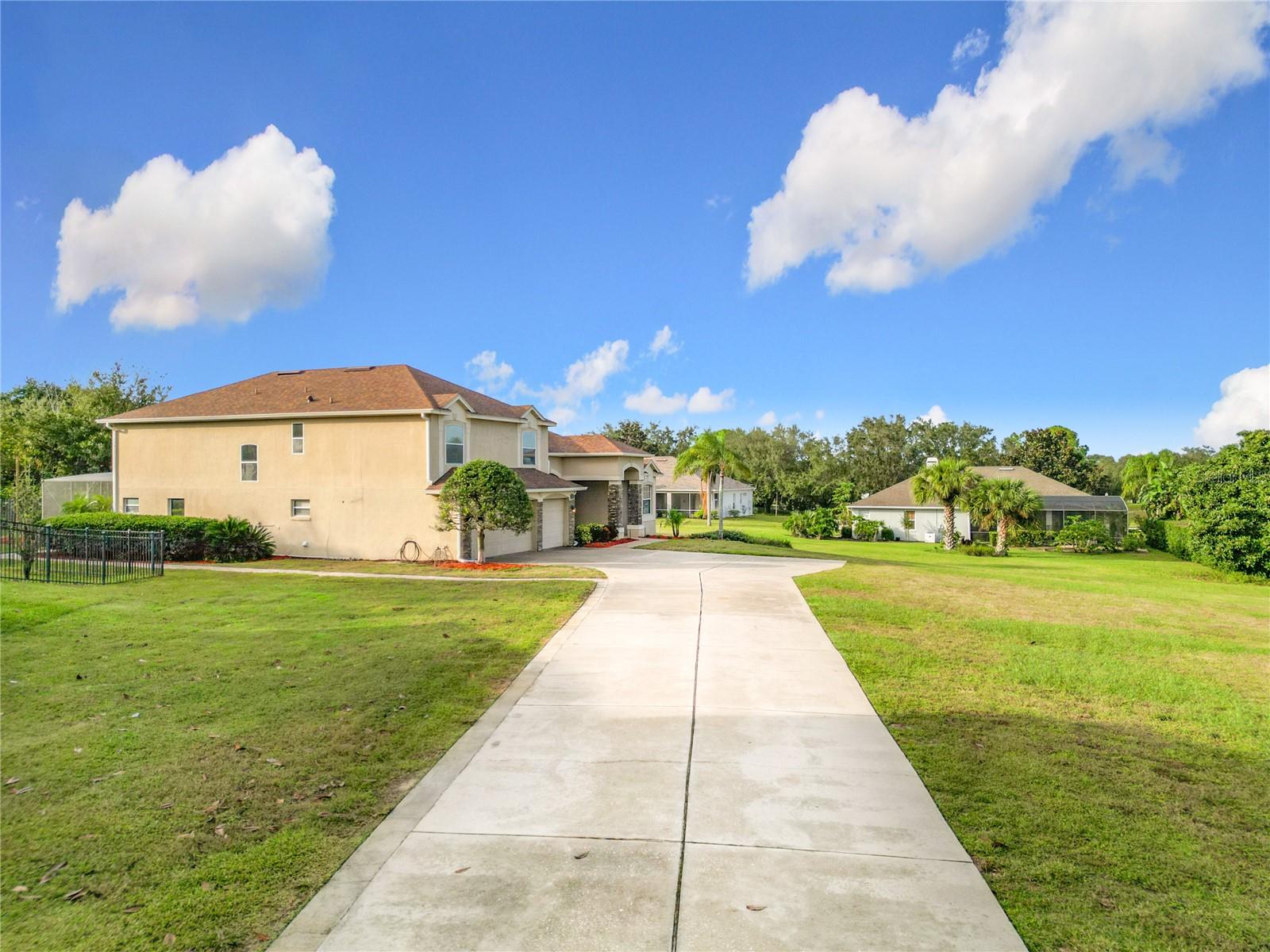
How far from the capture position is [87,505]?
25375 millimetres

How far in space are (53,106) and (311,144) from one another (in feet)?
22.2

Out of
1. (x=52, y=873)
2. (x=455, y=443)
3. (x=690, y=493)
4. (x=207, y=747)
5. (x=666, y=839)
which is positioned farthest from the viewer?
(x=690, y=493)

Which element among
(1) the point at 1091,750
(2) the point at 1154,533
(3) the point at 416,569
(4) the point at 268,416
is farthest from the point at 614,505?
(2) the point at 1154,533

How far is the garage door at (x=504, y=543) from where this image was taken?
77.6 feet

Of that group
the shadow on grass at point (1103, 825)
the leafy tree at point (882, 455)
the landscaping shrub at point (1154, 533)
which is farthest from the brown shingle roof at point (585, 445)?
the leafy tree at point (882, 455)

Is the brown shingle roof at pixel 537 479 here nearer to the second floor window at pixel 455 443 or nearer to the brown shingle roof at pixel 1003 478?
the second floor window at pixel 455 443

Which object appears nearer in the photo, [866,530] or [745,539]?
[745,539]

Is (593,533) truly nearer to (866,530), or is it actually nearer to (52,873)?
(866,530)

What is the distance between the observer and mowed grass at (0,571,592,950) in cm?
381

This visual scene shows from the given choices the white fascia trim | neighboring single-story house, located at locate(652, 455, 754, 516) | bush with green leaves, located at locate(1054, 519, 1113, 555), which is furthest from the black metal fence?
bush with green leaves, located at locate(1054, 519, 1113, 555)

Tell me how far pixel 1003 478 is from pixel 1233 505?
1815 cm

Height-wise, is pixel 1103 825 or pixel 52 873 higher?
pixel 52 873

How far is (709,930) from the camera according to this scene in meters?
3.51

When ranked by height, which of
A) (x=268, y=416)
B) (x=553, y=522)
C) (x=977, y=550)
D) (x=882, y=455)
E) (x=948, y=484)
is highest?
(x=882, y=455)
